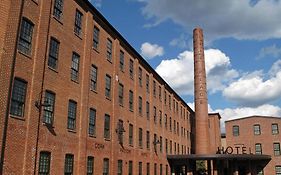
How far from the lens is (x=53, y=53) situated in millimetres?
18609

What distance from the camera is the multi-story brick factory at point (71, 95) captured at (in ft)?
49.5

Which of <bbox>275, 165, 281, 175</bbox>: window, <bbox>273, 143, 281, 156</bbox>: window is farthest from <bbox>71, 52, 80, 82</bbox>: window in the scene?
<bbox>273, 143, 281, 156</bbox>: window

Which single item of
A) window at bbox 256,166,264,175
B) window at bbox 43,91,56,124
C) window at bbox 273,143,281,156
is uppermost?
window at bbox 43,91,56,124

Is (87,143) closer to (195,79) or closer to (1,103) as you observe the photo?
(1,103)

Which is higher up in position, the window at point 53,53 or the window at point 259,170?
the window at point 53,53

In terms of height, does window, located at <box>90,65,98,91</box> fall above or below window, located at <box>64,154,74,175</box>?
above

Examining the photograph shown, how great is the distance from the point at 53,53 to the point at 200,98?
31.7 metres

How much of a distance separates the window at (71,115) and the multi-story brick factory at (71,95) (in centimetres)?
6

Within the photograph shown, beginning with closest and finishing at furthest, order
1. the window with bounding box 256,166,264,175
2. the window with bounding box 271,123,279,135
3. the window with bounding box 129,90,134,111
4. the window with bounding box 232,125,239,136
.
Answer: the window with bounding box 129,90,134,111
the window with bounding box 256,166,264,175
the window with bounding box 271,123,279,135
the window with bounding box 232,125,239,136

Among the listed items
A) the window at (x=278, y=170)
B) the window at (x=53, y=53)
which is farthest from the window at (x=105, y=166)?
the window at (x=278, y=170)

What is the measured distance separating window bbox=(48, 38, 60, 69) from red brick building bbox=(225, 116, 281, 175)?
4245 centimetres

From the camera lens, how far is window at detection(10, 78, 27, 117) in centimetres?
1514

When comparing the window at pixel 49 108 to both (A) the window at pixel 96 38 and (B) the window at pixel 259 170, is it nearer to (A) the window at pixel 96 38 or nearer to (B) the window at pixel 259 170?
(A) the window at pixel 96 38

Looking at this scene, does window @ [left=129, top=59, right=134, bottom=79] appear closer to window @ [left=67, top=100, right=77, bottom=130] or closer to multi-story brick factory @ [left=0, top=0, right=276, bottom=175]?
multi-story brick factory @ [left=0, top=0, right=276, bottom=175]
